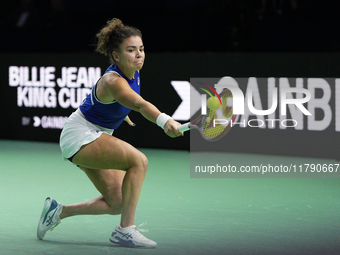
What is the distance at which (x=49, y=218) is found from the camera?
4.24 metres

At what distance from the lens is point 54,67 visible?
1034 centimetres

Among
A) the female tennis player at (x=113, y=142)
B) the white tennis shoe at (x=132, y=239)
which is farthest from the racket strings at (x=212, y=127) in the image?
the white tennis shoe at (x=132, y=239)

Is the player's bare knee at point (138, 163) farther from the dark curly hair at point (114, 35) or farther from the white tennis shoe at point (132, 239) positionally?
the dark curly hair at point (114, 35)

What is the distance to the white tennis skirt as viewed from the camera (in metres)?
4.00

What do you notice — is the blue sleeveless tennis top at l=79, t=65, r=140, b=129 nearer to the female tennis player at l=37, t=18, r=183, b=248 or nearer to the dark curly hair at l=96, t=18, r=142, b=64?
the female tennis player at l=37, t=18, r=183, b=248

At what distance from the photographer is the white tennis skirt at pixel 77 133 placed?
400cm

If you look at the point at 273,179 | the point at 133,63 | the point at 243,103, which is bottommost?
the point at 273,179

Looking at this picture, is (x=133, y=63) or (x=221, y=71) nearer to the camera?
(x=133, y=63)

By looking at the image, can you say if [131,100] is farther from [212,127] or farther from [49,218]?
[49,218]

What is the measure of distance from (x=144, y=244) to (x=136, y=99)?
1.03 metres

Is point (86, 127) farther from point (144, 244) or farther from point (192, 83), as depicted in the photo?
point (192, 83)

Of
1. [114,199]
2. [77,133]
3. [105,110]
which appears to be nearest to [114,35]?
[105,110]

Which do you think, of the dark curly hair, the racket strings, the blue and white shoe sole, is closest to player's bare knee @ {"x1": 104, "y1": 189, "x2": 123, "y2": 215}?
the blue and white shoe sole

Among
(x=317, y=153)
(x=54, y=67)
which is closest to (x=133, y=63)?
(x=317, y=153)
